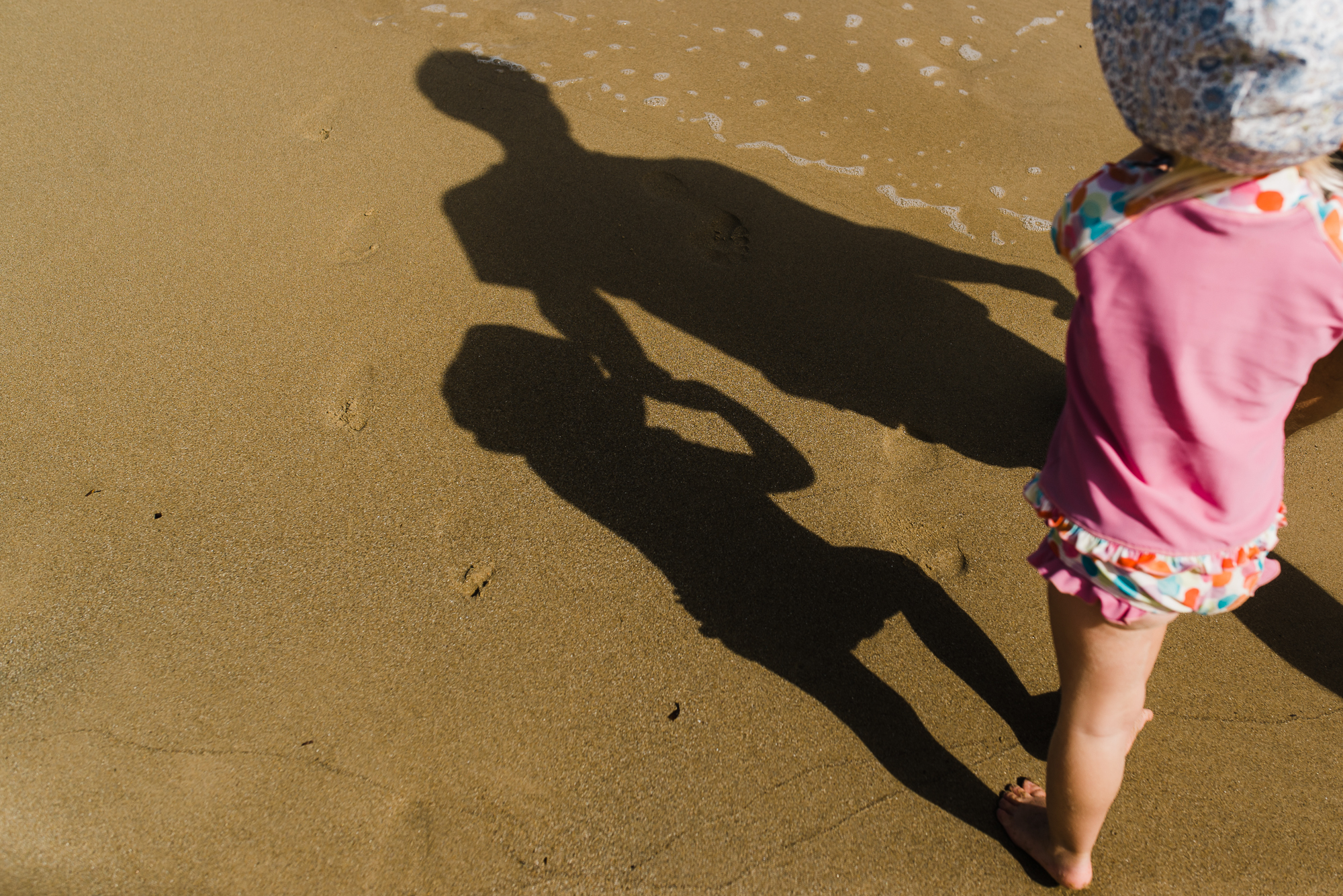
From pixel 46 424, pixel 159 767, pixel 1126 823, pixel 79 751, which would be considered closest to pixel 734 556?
pixel 1126 823

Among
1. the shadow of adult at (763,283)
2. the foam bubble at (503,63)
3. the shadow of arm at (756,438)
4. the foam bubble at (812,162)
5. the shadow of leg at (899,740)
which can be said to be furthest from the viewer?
the foam bubble at (503,63)

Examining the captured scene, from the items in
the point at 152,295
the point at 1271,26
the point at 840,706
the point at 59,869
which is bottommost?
the point at 59,869

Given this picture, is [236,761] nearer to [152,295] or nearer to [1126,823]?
[152,295]

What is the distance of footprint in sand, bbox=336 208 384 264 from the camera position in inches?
108

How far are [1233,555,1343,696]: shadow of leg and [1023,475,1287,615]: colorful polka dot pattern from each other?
1.02 m

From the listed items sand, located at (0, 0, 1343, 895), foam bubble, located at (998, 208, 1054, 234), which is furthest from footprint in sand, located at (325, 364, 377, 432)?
foam bubble, located at (998, 208, 1054, 234)

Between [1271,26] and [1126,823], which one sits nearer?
[1271,26]

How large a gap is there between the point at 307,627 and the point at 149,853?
1.73 feet

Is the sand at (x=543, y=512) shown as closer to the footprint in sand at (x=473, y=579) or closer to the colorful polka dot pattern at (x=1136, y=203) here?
the footprint in sand at (x=473, y=579)

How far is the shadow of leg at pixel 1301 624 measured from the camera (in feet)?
6.26

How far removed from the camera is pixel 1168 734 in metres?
1.79

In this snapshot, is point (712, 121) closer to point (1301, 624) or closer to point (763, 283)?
point (763, 283)

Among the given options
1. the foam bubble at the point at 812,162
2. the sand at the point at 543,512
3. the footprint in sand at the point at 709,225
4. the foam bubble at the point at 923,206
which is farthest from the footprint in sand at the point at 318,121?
the foam bubble at the point at 923,206

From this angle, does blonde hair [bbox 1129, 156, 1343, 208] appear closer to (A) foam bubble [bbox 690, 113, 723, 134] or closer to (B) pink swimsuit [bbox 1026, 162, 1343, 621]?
(B) pink swimsuit [bbox 1026, 162, 1343, 621]
